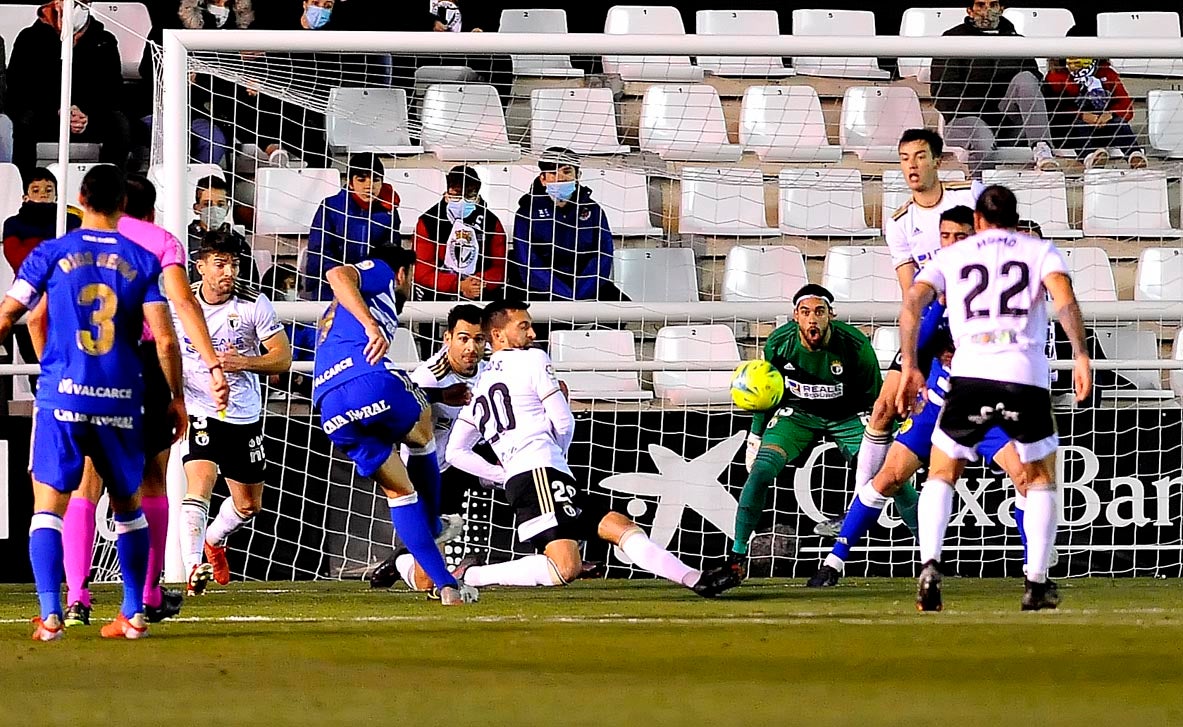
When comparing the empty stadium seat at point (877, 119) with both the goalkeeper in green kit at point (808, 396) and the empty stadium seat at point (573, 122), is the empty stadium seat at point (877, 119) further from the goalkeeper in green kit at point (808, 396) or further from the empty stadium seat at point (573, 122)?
the goalkeeper in green kit at point (808, 396)

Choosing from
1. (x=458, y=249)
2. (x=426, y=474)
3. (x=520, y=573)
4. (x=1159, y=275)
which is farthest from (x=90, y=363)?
(x=1159, y=275)

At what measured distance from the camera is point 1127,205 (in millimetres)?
12094

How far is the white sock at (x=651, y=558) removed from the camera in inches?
299

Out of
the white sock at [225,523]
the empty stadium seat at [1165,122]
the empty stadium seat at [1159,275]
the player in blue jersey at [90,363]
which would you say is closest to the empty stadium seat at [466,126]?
the white sock at [225,523]

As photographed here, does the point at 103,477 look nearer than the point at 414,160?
Yes

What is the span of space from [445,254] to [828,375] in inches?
110

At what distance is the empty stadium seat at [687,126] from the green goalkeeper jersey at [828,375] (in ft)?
9.70

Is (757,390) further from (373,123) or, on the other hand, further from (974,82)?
(373,123)

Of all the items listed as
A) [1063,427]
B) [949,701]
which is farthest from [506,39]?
[949,701]

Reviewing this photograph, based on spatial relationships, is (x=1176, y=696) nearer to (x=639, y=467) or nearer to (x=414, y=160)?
(x=639, y=467)

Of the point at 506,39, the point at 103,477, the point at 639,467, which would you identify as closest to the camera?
the point at 103,477

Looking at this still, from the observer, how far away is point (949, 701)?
152 inches

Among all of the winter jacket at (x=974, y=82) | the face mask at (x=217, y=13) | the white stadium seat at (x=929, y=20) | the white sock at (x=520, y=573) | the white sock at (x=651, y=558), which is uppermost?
the white stadium seat at (x=929, y=20)

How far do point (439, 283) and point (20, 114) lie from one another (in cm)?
351
